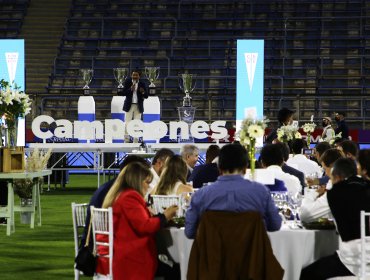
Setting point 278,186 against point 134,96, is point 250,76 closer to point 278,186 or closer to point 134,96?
point 134,96

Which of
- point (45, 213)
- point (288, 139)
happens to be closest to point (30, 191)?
point (45, 213)

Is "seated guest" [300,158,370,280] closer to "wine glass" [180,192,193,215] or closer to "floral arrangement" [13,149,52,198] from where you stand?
"wine glass" [180,192,193,215]

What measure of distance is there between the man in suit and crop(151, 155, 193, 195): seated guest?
12965mm

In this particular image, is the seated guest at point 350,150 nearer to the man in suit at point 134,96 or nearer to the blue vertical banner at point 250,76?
the man in suit at point 134,96

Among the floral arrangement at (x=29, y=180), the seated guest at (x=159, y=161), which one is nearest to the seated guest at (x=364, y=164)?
the seated guest at (x=159, y=161)

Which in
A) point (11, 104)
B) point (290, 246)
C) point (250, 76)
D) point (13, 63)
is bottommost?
point (290, 246)

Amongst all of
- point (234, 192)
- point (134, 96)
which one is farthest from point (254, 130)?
point (134, 96)

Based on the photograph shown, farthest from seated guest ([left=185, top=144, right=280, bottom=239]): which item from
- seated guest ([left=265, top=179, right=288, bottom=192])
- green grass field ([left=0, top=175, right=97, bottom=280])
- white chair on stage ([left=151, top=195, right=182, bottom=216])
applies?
green grass field ([left=0, top=175, right=97, bottom=280])

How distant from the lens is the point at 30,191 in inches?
520

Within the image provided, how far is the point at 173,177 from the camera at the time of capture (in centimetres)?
809

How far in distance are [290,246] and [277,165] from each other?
2501 millimetres

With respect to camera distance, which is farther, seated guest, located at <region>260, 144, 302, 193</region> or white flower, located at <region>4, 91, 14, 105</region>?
white flower, located at <region>4, 91, 14, 105</region>

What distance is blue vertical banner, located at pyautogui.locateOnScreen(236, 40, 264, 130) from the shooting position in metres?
22.1

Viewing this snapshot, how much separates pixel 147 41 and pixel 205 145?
9962mm
